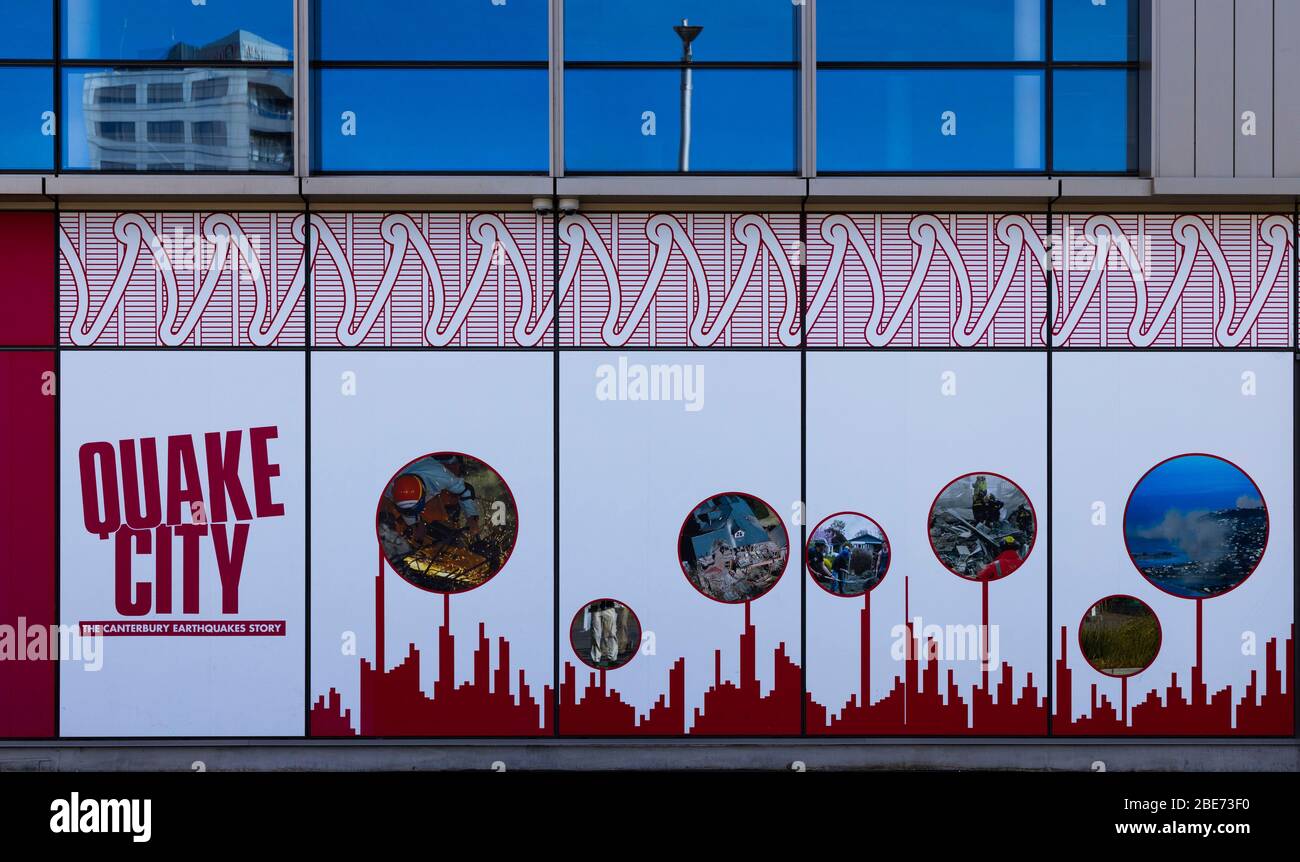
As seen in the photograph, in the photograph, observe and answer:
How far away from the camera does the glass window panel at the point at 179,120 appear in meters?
9.26

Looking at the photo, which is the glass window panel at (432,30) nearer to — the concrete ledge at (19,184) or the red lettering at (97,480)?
the concrete ledge at (19,184)

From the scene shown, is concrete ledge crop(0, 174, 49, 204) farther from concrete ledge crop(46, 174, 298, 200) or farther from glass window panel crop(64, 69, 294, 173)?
glass window panel crop(64, 69, 294, 173)

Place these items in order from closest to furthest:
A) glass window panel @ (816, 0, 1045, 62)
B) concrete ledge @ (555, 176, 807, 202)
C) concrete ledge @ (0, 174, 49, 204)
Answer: concrete ledge @ (0, 174, 49, 204), concrete ledge @ (555, 176, 807, 202), glass window panel @ (816, 0, 1045, 62)

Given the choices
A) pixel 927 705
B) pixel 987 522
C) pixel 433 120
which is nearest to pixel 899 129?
pixel 987 522

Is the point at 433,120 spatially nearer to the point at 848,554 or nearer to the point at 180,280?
the point at 180,280

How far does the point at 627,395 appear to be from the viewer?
30.5ft

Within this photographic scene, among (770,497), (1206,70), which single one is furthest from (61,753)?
(1206,70)

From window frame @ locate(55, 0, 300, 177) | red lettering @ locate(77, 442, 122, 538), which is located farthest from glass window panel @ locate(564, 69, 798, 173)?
red lettering @ locate(77, 442, 122, 538)

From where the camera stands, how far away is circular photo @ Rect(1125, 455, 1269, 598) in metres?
9.34

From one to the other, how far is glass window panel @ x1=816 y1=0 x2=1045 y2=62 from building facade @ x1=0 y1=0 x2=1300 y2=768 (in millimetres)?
69

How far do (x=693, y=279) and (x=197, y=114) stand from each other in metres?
4.28

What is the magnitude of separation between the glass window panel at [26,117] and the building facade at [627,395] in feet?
0.11

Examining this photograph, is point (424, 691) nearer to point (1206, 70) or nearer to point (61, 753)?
point (61, 753)
